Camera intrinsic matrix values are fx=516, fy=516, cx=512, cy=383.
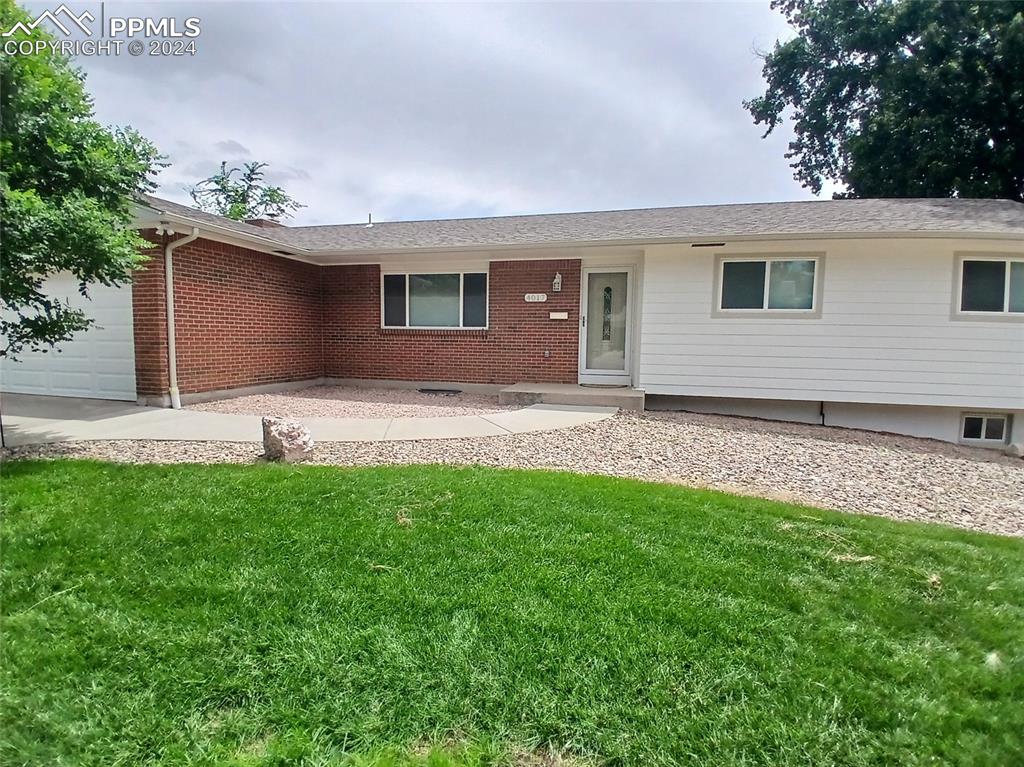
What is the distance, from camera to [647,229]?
9.86m

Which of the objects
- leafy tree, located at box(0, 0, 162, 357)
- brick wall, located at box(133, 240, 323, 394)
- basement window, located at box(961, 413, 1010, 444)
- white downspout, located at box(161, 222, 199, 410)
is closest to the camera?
leafy tree, located at box(0, 0, 162, 357)

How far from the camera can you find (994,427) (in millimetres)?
8992

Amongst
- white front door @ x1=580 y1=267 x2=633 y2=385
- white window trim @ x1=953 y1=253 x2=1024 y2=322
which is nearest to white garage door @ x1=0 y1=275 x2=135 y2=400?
white front door @ x1=580 y1=267 x2=633 y2=385

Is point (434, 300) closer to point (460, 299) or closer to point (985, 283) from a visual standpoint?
point (460, 299)

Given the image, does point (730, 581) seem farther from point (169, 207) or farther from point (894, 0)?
point (894, 0)

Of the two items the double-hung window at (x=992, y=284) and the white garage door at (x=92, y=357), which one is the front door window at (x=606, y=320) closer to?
the double-hung window at (x=992, y=284)

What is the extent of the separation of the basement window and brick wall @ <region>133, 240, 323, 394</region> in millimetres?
12655

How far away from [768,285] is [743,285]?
0.41 metres

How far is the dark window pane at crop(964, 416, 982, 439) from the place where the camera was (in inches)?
354

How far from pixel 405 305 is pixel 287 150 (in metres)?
4.60

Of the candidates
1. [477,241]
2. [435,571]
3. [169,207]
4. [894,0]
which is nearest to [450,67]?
[477,241]

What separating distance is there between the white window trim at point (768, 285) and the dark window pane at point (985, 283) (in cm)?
222

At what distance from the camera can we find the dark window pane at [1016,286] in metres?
8.36

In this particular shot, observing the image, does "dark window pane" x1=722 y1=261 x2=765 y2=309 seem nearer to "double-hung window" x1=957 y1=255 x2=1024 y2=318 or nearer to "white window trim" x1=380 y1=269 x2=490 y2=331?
"double-hung window" x1=957 y1=255 x2=1024 y2=318
